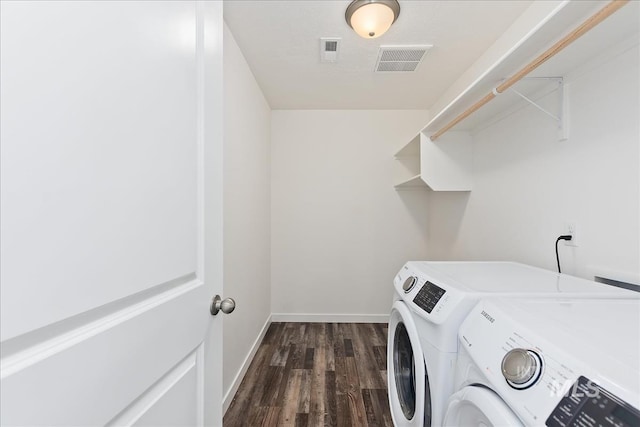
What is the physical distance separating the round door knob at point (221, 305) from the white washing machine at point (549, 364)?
0.68m

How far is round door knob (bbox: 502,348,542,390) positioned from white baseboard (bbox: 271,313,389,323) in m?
2.66

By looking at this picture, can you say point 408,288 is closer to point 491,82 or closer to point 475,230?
point 491,82

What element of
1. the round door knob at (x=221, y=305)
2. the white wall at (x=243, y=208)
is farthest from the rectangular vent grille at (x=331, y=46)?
the round door knob at (x=221, y=305)

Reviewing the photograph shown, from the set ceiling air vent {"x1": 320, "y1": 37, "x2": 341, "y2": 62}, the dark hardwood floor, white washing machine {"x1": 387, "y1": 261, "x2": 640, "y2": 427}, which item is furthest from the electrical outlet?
ceiling air vent {"x1": 320, "y1": 37, "x2": 341, "y2": 62}

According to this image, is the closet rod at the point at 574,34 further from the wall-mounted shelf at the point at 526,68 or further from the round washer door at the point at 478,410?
the round washer door at the point at 478,410

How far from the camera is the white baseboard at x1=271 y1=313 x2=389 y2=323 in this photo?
127 inches

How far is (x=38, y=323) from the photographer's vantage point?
A: 0.39 meters

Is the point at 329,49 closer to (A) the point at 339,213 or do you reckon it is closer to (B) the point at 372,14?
(B) the point at 372,14

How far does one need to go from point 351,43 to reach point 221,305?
1.84 metres

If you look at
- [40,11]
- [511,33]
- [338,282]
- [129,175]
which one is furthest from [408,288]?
[338,282]

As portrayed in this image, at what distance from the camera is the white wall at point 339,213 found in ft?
10.6

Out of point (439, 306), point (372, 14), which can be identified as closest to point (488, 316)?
point (439, 306)

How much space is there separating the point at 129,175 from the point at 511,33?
216 centimetres

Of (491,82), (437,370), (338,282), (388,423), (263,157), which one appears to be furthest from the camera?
(338,282)
